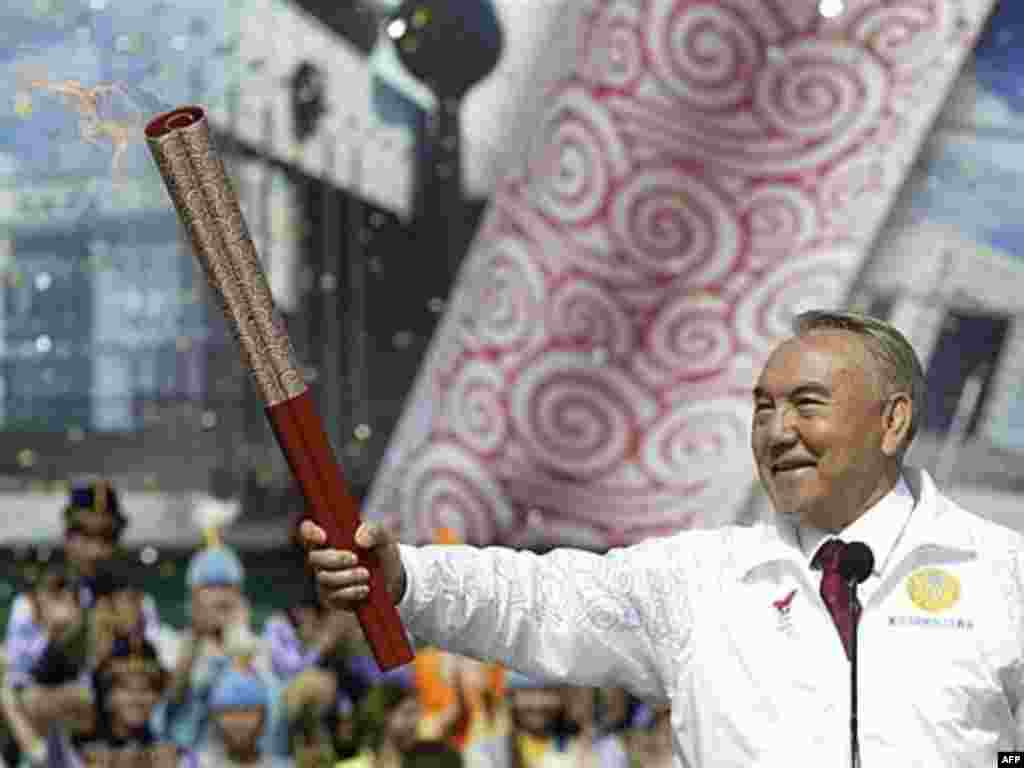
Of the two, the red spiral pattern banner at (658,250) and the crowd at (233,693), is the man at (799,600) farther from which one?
the red spiral pattern banner at (658,250)

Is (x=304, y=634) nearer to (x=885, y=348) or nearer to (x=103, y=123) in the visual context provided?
(x=103, y=123)

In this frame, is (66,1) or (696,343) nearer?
(66,1)

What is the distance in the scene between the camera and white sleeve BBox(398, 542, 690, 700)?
293 cm

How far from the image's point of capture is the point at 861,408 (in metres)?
→ 2.96

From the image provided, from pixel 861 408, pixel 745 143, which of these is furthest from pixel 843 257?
pixel 861 408

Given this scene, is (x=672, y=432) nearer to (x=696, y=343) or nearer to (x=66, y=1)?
(x=696, y=343)

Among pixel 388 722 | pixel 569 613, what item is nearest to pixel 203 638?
pixel 388 722

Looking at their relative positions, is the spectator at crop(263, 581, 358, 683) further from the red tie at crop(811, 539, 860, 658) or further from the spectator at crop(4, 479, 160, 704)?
the red tie at crop(811, 539, 860, 658)

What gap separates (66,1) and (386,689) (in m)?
1.83

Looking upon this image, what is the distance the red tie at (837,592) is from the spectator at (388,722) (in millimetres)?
2757

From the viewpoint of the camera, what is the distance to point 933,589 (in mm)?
2910

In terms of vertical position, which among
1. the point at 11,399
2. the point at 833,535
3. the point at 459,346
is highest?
the point at 833,535

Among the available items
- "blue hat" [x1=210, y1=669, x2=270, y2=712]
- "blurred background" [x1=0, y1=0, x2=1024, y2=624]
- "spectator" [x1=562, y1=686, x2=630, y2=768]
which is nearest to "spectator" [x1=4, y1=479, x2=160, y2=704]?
"blurred background" [x1=0, y1=0, x2=1024, y2=624]

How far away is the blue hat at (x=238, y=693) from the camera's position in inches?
219
